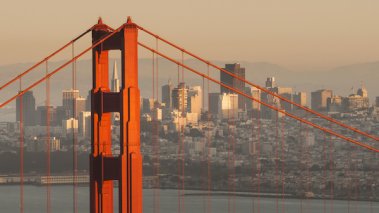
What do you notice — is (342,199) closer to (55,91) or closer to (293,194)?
Answer: (293,194)

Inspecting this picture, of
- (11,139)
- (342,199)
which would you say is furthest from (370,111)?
(342,199)

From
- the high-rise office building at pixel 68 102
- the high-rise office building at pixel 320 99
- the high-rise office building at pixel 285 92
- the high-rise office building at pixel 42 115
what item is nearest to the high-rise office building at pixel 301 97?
the high-rise office building at pixel 285 92

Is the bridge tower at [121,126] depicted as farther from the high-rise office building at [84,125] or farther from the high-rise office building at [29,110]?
the high-rise office building at [29,110]

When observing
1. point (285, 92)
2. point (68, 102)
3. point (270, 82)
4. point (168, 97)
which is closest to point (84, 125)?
point (168, 97)

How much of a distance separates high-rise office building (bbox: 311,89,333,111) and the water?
36.0 metres

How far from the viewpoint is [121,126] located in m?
25.2

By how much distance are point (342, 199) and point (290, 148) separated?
2536cm

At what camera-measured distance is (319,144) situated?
107 m

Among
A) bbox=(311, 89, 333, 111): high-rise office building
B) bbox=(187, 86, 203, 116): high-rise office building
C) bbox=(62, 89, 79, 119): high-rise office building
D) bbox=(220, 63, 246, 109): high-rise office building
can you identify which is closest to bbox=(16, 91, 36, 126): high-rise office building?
bbox=(62, 89, 79, 119): high-rise office building

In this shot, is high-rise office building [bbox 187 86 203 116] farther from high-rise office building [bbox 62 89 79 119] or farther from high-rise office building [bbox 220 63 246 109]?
high-rise office building [bbox 62 89 79 119]

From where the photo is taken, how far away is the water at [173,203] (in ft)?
254

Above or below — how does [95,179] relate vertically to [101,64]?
below

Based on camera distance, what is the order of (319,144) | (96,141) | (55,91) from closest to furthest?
(96,141)
(319,144)
(55,91)

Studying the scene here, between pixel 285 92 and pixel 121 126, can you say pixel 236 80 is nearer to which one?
pixel 285 92
